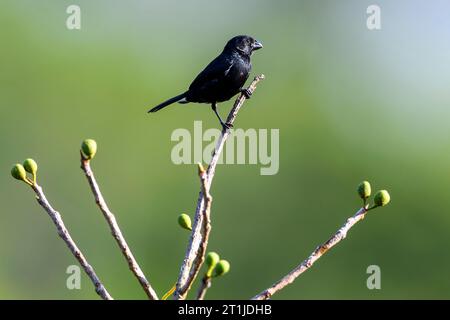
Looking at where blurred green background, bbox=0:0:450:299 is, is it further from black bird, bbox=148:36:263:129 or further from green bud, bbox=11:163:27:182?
green bud, bbox=11:163:27:182

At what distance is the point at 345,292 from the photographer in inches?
566

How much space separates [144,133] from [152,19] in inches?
418

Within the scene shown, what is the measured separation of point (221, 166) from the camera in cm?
1773

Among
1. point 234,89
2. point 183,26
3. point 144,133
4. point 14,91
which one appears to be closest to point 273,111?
point 144,133

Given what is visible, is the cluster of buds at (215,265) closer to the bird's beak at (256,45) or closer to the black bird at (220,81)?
the black bird at (220,81)

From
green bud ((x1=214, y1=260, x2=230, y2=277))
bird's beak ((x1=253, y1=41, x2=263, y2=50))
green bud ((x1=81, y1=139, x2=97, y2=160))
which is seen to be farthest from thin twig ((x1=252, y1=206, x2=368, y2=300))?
bird's beak ((x1=253, y1=41, x2=263, y2=50))

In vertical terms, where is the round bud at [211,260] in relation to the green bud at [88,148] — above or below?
below

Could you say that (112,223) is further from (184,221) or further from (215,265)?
(184,221)

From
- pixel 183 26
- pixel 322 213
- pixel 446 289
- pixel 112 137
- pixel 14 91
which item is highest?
pixel 183 26

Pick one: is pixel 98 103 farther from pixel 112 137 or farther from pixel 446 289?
pixel 446 289

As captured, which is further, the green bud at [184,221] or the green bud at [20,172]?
the green bud at [184,221]

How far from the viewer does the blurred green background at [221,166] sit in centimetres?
1488

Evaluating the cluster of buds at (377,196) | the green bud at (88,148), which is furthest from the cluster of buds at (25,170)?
the cluster of buds at (377,196)

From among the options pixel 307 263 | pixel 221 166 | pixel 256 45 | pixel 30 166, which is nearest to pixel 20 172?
pixel 30 166
